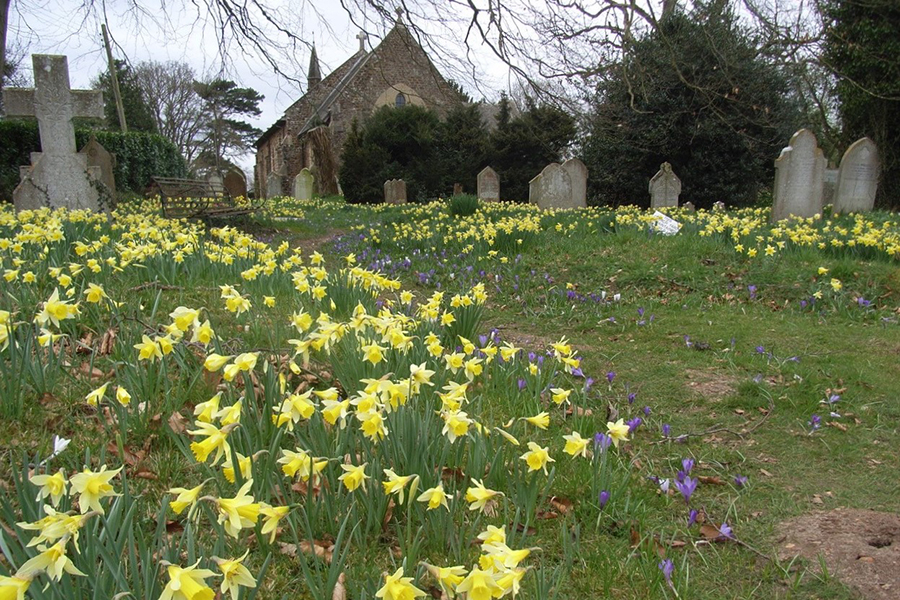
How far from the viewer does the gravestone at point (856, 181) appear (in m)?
11.3

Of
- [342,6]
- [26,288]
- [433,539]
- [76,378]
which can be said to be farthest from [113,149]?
[433,539]

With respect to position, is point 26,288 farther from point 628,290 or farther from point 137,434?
point 628,290

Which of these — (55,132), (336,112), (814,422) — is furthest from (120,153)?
(814,422)

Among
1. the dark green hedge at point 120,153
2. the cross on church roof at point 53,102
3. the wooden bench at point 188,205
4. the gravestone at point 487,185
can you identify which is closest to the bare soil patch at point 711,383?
the wooden bench at point 188,205

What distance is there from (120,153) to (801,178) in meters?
17.1

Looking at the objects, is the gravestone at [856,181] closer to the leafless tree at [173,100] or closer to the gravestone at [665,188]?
the gravestone at [665,188]

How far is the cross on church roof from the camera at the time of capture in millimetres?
7545

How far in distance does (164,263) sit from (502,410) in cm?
261

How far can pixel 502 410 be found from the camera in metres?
2.74

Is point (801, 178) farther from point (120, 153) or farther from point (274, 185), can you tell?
point (274, 185)

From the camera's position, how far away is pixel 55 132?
7.77 meters

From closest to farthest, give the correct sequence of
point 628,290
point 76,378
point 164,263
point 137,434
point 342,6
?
point 137,434
point 76,378
point 164,263
point 342,6
point 628,290

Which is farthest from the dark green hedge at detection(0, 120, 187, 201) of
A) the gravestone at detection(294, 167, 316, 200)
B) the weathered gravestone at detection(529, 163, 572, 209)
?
the weathered gravestone at detection(529, 163, 572, 209)

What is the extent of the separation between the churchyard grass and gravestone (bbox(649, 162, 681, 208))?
27.4 feet
